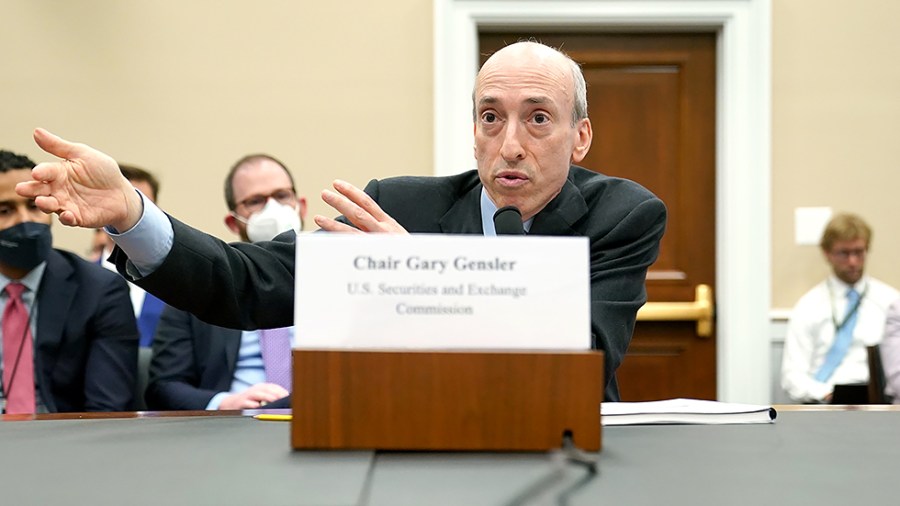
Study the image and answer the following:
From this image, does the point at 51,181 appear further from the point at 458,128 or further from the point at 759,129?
the point at 759,129

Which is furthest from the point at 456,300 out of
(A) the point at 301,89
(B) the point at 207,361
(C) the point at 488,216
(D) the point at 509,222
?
(A) the point at 301,89

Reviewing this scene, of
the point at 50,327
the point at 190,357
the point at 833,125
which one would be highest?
the point at 833,125

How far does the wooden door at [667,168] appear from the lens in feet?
15.8

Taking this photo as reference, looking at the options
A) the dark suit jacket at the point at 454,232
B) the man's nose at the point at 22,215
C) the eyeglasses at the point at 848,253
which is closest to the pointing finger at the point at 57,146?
the dark suit jacket at the point at 454,232

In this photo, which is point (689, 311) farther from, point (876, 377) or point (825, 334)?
point (876, 377)

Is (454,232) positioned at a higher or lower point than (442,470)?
higher

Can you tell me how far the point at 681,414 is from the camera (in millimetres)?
1475

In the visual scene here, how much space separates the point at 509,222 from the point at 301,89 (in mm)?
3276

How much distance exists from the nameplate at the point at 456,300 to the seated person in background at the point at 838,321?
3487 millimetres

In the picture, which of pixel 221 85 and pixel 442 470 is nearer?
pixel 442 470

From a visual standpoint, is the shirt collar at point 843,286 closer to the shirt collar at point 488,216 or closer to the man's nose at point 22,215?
the shirt collar at point 488,216

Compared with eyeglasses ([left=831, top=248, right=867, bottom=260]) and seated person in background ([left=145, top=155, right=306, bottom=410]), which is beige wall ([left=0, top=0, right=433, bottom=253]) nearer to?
seated person in background ([left=145, top=155, right=306, bottom=410])

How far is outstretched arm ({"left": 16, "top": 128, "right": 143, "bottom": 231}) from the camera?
1440 millimetres

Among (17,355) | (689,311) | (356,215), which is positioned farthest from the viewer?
(689,311)
